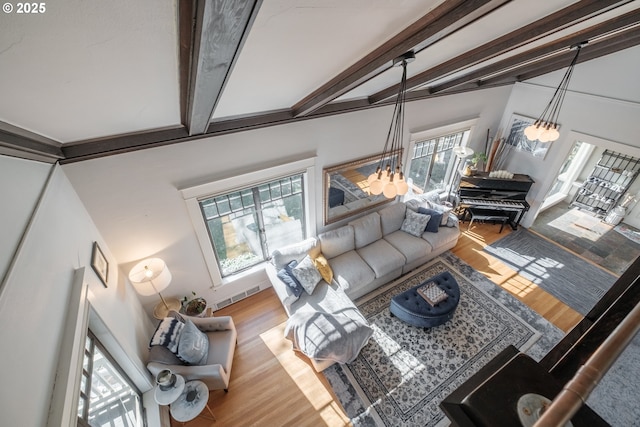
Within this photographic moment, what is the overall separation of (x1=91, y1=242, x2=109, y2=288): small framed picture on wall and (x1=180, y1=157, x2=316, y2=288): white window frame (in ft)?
3.17

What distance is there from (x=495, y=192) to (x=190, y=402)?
20.4 ft

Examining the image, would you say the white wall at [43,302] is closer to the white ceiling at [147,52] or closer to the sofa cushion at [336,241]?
the white ceiling at [147,52]

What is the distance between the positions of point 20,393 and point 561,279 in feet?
21.4

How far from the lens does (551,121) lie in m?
4.21

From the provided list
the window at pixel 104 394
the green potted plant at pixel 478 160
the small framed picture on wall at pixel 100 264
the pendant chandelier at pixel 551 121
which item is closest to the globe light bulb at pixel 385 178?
the pendant chandelier at pixel 551 121

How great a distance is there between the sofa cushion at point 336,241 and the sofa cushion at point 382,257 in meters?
0.26

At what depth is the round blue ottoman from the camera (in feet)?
11.8

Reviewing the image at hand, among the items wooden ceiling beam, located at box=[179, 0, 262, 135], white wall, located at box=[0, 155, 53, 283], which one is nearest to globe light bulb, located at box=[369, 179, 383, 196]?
wooden ceiling beam, located at box=[179, 0, 262, 135]

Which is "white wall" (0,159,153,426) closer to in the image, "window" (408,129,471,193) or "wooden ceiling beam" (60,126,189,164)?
"wooden ceiling beam" (60,126,189,164)

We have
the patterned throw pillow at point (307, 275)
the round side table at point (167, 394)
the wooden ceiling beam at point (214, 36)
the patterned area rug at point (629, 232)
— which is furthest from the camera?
the patterned area rug at point (629, 232)

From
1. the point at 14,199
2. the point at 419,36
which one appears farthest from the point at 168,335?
the point at 419,36

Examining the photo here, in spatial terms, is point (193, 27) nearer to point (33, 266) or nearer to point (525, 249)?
point (33, 266)

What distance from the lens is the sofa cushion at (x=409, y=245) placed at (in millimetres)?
4508

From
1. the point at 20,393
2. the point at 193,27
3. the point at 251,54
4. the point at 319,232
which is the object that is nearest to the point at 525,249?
the point at 319,232
